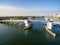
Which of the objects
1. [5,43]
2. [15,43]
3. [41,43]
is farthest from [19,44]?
[41,43]

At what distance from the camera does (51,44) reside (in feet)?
15.6

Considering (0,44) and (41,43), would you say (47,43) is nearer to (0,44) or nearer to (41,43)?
(41,43)

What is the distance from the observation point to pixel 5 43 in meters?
4.79

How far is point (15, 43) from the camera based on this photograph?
4.82 metres

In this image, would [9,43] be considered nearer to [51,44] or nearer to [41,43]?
[41,43]

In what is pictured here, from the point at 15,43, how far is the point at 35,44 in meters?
0.74

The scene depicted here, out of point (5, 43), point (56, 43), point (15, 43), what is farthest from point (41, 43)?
point (5, 43)

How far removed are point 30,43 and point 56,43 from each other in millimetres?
972

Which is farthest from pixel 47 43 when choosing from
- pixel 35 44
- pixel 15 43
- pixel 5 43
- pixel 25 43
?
pixel 5 43

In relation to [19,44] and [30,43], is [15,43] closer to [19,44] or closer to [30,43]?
[19,44]

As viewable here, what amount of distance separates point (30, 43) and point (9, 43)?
30.3 inches

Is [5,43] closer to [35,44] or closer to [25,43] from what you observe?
[25,43]

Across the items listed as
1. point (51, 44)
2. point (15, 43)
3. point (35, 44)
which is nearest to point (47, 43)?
point (51, 44)

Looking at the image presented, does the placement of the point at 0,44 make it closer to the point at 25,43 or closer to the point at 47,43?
the point at 25,43
